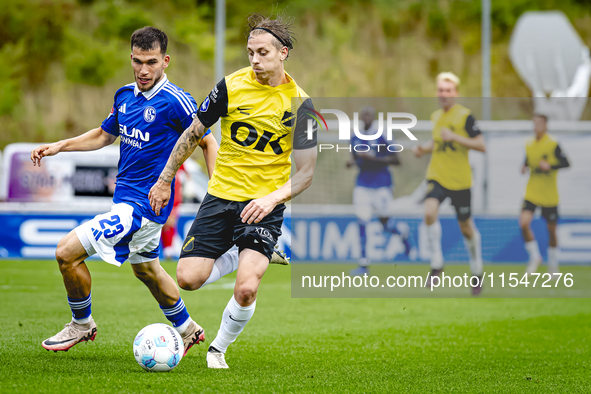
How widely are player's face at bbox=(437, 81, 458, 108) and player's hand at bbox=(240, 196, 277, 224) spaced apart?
208 inches

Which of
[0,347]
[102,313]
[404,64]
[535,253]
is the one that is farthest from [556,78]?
A: [0,347]

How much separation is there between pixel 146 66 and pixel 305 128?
121cm

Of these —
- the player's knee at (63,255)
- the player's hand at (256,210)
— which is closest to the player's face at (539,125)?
the player's hand at (256,210)

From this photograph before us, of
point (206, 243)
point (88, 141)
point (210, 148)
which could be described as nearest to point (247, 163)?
point (210, 148)

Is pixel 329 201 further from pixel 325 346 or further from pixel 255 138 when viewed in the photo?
pixel 255 138

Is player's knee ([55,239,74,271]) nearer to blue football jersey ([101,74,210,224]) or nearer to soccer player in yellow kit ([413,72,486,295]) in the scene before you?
blue football jersey ([101,74,210,224])

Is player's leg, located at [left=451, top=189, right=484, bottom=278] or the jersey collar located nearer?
the jersey collar

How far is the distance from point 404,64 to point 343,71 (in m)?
2.62

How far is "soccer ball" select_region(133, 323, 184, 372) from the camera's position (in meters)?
4.64

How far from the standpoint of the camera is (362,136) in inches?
478

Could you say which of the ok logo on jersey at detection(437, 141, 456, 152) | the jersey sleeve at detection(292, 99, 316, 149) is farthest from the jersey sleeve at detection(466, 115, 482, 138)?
the jersey sleeve at detection(292, 99, 316, 149)

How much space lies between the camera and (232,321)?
4.85 metres

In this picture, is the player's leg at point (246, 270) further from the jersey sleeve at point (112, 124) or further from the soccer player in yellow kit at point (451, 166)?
the soccer player in yellow kit at point (451, 166)

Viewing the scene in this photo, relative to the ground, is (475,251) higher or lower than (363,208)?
lower
